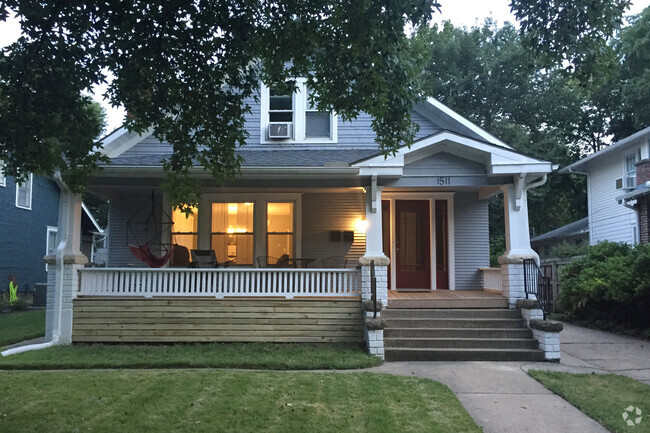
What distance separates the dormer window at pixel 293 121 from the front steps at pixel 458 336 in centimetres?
468

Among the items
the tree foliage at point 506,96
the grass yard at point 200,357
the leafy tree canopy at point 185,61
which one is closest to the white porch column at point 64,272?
the grass yard at point 200,357

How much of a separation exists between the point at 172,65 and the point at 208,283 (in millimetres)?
4410

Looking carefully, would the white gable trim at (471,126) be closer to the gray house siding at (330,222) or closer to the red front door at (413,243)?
the red front door at (413,243)

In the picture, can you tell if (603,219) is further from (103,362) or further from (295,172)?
(103,362)

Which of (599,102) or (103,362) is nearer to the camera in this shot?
(103,362)

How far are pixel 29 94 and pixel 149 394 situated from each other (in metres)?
3.75

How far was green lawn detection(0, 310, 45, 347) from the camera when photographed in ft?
32.8

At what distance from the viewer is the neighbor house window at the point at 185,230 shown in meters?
11.2

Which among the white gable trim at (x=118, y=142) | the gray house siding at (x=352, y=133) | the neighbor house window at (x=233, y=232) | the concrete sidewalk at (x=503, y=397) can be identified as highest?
the gray house siding at (x=352, y=133)

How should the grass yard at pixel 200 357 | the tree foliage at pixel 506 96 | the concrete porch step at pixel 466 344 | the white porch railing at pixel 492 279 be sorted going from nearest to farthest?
the grass yard at pixel 200 357, the concrete porch step at pixel 466 344, the white porch railing at pixel 492 279, the tree foliage at pixel 506 96

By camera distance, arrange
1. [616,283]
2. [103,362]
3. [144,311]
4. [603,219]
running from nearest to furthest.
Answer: [103,362] → [144,311] → [616,283] → [603,219]

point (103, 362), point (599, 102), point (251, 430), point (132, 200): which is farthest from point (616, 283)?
point (599, 102)

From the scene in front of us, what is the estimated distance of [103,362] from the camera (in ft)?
24.6

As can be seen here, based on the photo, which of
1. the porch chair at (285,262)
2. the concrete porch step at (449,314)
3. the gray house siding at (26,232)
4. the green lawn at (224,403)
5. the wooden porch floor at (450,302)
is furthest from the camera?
the gray house siding at (26,232)
